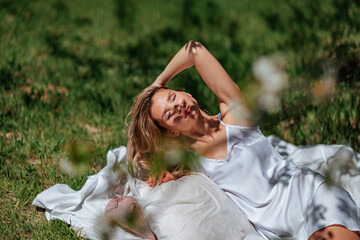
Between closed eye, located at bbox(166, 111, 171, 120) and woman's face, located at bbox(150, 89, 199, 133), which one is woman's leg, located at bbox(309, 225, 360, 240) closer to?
woman's face, located at bbox(150, 89, 199, 133)

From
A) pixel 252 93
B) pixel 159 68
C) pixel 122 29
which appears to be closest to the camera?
pixel 252 93

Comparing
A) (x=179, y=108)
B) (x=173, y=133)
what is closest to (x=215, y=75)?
(x=179, y=108)

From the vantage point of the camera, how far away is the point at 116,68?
5.12m

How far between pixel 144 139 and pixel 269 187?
34.6 inches

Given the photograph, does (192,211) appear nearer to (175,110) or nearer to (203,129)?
(203,129)

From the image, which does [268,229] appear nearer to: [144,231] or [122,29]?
[144,231]

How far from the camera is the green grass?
2.90 m

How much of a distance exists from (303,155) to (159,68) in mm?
2381

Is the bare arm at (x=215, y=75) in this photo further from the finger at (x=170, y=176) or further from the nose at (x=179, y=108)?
the finger at (x=170, y=176)

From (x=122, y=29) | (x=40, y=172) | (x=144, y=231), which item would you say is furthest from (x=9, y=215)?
(x=122, y=29)

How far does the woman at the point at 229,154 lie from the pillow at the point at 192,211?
8 centimetres

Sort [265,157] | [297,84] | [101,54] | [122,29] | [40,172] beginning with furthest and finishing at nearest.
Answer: [122,29] < [101,54] < [40,172] < [265,157] < [297,84]

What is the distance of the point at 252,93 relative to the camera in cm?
130

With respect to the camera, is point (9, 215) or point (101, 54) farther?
point (101, 54)
